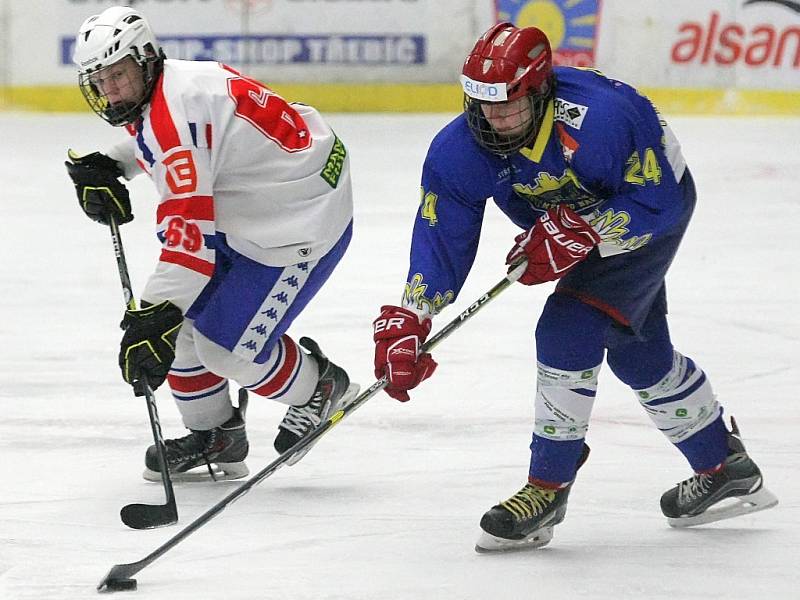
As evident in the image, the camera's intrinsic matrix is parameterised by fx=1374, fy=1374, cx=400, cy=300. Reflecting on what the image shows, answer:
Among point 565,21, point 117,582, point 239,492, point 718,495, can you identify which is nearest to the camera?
point 117,582

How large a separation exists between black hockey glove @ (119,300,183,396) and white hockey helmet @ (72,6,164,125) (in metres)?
0.40

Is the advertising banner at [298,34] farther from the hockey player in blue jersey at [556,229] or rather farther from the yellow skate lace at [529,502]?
the yellow skate lace at [529,502]

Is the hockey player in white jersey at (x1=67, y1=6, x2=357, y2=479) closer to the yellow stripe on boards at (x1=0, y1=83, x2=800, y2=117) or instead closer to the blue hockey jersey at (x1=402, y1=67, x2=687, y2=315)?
the blue hockey jersey at (x1=402, y1=67, x2=687, y2=315)

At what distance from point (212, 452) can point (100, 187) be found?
64 centimetres

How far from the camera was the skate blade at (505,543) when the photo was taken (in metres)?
2.49

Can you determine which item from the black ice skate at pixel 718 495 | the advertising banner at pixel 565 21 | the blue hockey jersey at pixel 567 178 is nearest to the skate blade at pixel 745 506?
the black ice skate at pixel 718 495

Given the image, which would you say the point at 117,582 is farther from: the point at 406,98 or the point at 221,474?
the point at 406,98

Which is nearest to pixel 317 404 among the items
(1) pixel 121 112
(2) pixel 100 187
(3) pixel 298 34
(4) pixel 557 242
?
(2) pixel 100 187

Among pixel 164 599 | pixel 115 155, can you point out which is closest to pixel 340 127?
pixel 115 155

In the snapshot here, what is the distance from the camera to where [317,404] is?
309cm

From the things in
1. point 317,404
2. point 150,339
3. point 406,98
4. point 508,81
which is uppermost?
point 508,81

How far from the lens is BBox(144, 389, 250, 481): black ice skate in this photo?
3047mm

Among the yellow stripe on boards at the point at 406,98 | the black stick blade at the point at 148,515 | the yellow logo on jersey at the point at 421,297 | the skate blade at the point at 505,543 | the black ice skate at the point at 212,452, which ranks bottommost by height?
the yellow stripe on boards at the point at 406,98

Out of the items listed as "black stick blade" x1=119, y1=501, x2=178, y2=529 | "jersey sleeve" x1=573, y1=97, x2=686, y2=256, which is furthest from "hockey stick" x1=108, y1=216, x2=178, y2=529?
"jersey sleeve" x1=573, y1=97, x2=686, y2=256
